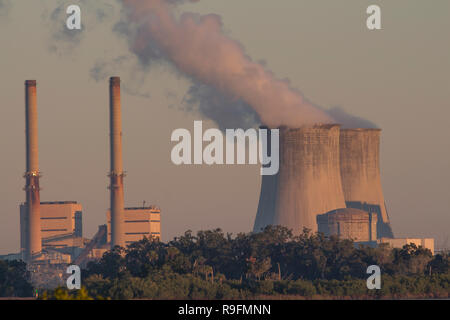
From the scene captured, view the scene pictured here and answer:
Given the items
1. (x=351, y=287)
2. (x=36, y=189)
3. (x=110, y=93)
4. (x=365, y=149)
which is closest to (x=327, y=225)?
(x=365, y=149)

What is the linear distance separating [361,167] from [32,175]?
3912cm

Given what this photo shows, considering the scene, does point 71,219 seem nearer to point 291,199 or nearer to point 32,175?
point 32,175

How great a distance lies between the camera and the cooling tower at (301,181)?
105 m

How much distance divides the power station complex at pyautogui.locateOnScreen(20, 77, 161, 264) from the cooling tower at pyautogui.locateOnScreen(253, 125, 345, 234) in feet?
87.1

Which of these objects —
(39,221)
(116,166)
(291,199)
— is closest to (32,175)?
(39,221)

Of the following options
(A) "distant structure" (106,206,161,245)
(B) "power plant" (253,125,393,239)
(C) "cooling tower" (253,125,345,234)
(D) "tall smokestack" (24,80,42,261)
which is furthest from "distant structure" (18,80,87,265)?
(C) "cooling tower" (253,125,345,234)

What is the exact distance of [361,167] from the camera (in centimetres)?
12231

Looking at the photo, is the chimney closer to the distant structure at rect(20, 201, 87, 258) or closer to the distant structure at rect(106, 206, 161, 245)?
the distant structure at rect(106, 206, 161, 245)

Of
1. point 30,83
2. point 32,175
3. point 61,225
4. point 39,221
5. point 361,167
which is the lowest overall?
point 61,225

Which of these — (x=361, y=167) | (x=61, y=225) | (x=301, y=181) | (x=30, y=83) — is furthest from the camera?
(x=61, y=225)

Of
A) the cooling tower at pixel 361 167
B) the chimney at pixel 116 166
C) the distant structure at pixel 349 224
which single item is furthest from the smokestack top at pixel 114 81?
the distant structure at pixel 349 224

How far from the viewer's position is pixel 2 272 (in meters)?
77.0
